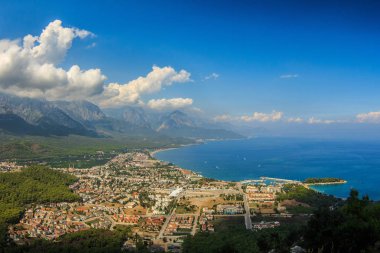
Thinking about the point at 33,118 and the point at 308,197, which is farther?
the point at 33,118

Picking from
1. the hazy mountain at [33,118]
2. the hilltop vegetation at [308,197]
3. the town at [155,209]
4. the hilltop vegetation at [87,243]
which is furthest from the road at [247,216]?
Answer: the hazy mountain at [33,118]

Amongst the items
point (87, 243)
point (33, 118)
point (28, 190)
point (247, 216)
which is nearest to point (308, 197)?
point (247, 216)

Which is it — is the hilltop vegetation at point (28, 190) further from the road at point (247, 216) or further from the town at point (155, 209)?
the road at point (247, 216)

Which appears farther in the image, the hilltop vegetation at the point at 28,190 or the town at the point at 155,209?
the hilltop vegetation at the point at 28,190

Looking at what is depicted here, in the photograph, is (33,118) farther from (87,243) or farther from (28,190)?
(87,243)

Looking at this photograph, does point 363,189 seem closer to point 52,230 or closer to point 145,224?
point 145,224

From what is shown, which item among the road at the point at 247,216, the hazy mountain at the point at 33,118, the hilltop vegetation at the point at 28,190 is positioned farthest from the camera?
the hazy mountain at the point at 33,118

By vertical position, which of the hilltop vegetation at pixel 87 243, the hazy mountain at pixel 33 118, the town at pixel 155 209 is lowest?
the town at pixel 155 209

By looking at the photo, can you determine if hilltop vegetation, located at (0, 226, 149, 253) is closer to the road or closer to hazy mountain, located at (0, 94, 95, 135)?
the road
